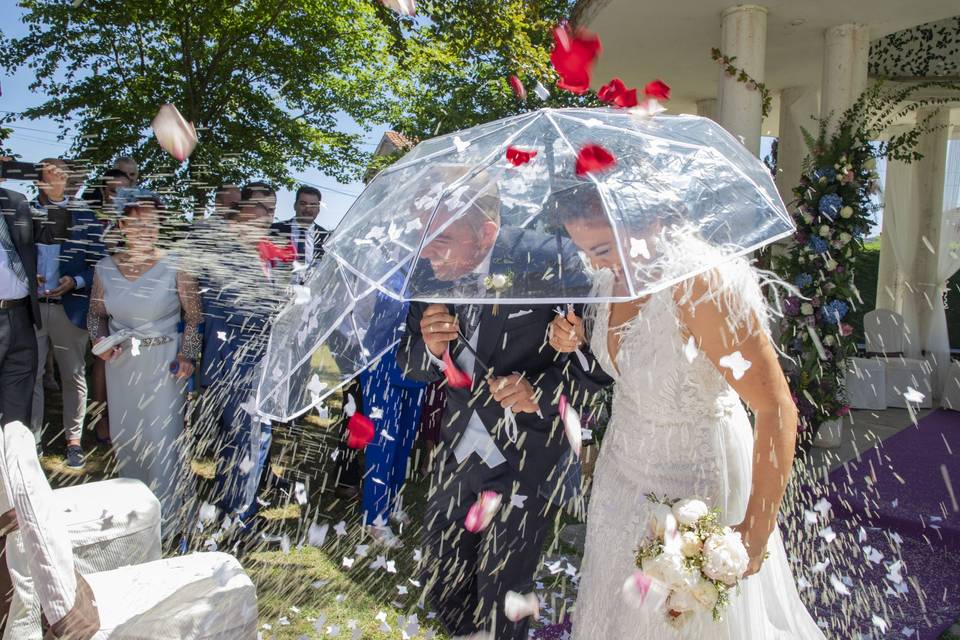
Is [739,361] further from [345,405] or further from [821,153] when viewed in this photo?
[821,153]

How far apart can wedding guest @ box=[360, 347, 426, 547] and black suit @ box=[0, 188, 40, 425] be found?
8.43 ft

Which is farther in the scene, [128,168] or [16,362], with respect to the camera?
[128,168]

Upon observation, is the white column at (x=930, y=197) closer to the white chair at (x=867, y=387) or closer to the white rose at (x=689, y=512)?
the white chair at (x=867, y=387)

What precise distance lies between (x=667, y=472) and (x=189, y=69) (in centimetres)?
845

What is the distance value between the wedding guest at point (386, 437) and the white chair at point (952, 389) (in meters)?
8.00

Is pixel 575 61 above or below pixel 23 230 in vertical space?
above

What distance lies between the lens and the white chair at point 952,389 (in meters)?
9.49

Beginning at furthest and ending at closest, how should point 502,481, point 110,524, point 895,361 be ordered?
point 895,361
point 110,524
point 502,481

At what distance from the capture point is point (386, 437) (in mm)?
4766

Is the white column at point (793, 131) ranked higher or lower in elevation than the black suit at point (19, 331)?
higher

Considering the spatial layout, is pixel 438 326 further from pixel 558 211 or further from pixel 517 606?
pixel 517 606

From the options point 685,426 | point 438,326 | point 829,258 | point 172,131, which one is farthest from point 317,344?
point 172,131

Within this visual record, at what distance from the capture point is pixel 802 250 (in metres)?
7.05

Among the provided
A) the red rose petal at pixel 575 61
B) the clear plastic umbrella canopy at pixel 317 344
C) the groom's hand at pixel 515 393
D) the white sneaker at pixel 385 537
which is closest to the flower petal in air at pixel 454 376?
the groom's hand at pixel 515 393
